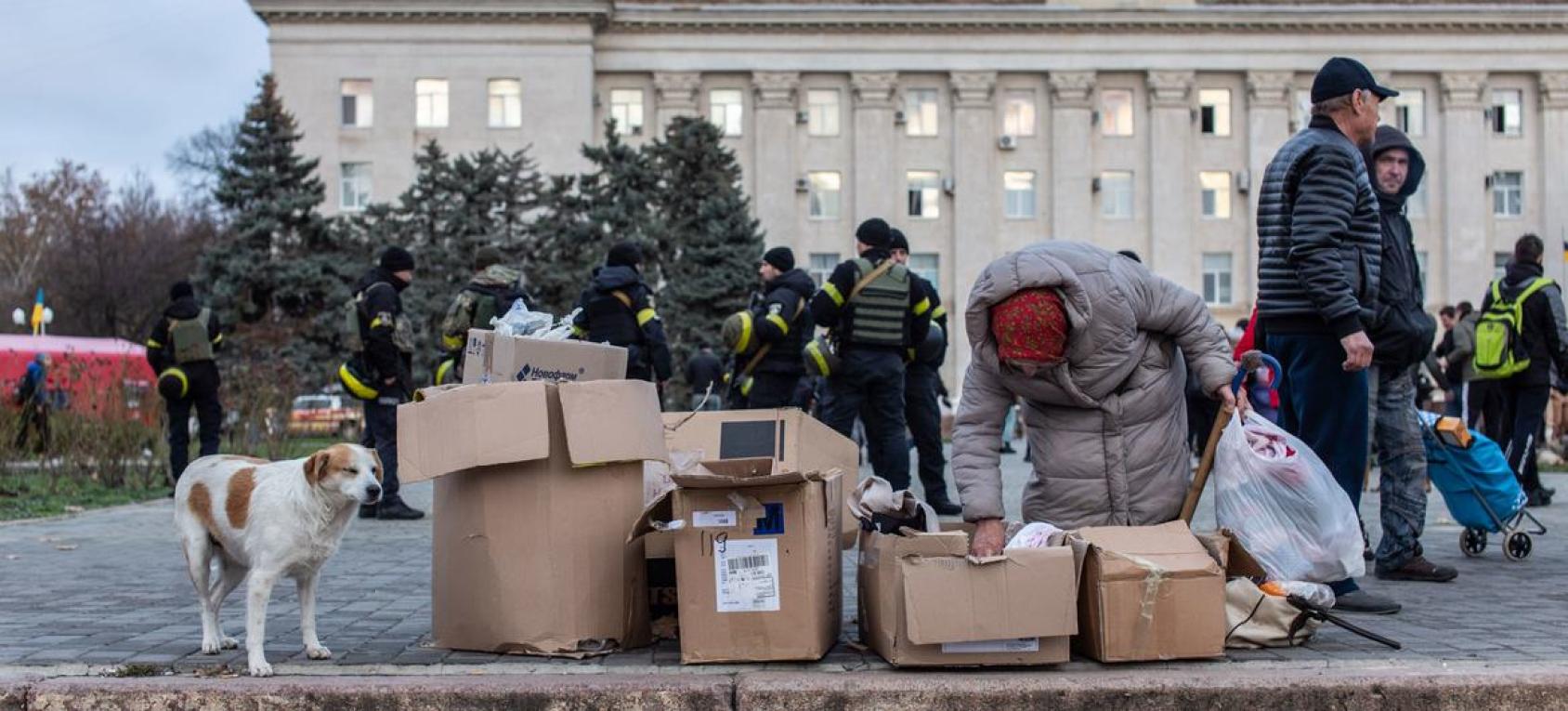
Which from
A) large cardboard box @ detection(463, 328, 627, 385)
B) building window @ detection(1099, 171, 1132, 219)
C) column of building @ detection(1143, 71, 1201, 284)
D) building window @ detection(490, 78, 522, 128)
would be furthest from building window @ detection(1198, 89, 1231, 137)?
large cardboard box @ detection(463, 328, 627, 385)

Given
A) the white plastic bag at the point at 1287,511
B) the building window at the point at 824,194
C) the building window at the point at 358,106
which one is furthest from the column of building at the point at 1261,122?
the white plastic bag at the point at 1287,511

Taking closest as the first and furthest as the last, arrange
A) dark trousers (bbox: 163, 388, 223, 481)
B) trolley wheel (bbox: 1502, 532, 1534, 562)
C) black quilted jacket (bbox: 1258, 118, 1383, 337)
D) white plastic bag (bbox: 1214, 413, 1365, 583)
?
1. white plastic bag (bbox: 1214, 413, 1365, 583)
2. black quilted jacket (bbox: 1258, 118, 1383, 337)
3. trolley wheel (bbox: 1502, 532, 1534, 562)
4. dark trousers (bbox: 163, 388, 223, 481)

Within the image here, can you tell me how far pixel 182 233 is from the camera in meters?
67.2

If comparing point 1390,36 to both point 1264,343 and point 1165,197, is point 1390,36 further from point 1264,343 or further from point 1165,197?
point 1264,343

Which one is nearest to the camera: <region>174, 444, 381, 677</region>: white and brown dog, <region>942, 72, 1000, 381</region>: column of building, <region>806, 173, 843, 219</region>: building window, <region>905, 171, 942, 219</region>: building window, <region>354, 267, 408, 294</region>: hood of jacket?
<region>174, 444, 381, 677</region>: white and brown dog

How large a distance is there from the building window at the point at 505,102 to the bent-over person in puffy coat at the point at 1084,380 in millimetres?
53970

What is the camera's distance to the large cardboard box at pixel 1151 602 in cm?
513

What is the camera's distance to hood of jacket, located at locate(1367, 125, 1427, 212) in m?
7.36

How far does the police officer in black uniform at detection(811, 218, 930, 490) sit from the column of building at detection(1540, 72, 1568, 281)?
56512 mm

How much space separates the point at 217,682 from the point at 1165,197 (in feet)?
190

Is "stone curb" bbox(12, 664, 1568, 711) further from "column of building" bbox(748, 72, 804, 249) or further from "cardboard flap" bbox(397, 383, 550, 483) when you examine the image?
"column of building" bbox(748, 72, 804, 249)

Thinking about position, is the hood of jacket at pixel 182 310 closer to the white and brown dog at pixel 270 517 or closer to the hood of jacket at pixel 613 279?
the hood of jacket at pixel 613 279

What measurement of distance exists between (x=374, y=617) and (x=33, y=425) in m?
11.7

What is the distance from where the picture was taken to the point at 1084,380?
560 centimetres
